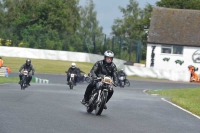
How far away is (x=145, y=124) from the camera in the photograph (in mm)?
14758

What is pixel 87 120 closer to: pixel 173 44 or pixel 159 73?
pixel 159 73

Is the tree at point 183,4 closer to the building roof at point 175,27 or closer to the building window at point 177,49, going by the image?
the building roof at point 175,27

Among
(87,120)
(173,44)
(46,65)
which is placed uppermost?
(173,44)

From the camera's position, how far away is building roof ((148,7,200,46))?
66938 millimetres

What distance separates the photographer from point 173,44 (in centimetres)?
6688

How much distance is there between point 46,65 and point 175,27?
588 inches

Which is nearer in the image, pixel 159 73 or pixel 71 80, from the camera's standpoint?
pixel 71 80

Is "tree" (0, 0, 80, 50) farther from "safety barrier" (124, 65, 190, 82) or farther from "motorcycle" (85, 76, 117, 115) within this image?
"motorcycle" (85, 76, 117, 115)

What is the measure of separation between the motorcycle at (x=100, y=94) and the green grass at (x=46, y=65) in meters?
42.4

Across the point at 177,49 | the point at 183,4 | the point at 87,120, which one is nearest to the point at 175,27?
the point at 177,49

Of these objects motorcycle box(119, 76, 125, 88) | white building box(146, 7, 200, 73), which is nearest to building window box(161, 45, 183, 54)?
white building box(146, 7, 200, 73)

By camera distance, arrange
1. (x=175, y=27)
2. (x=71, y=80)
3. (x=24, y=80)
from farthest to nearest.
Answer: (x=175, y=27)
(x=71, y=80)
(x=24, y=80)

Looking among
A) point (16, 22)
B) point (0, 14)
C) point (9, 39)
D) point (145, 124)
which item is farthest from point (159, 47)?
point (145, 124)

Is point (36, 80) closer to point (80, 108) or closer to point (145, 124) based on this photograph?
point (80, 108)
